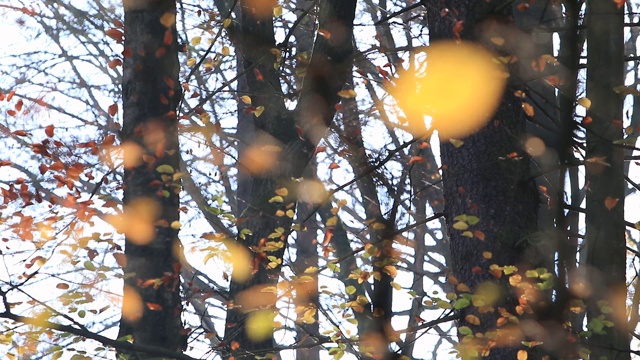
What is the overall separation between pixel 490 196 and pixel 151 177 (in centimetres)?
291

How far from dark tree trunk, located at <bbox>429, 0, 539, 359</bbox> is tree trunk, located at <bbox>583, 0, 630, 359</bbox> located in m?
0.47

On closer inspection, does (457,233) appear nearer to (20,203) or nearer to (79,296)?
(79,296)

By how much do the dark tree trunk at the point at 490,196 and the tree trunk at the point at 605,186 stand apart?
473 mm

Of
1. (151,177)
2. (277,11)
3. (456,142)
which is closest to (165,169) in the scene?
(151,177)

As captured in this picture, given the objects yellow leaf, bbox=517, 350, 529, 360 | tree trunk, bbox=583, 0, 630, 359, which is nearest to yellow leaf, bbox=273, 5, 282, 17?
tree trunk, bbox=583, 0, 630, 359

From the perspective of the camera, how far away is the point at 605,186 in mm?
5219

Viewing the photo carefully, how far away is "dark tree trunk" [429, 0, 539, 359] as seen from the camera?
539cm

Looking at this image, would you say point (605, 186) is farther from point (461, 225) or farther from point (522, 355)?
point (522, 355)

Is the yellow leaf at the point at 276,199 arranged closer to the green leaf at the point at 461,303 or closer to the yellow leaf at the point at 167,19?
the yellow leaf at the point at 167,19

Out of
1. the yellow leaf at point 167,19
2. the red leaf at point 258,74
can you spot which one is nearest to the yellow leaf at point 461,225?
the yellow leaf at point 167,19

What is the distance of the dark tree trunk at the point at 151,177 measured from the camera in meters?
6.40

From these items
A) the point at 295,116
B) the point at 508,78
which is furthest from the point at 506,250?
the point at 295,116

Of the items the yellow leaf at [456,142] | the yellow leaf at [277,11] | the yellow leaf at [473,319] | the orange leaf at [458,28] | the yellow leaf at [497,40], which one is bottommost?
the yellow leaf at [473,319]

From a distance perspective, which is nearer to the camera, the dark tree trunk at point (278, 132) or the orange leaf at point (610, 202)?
the orange leaf at point (610, 202)
